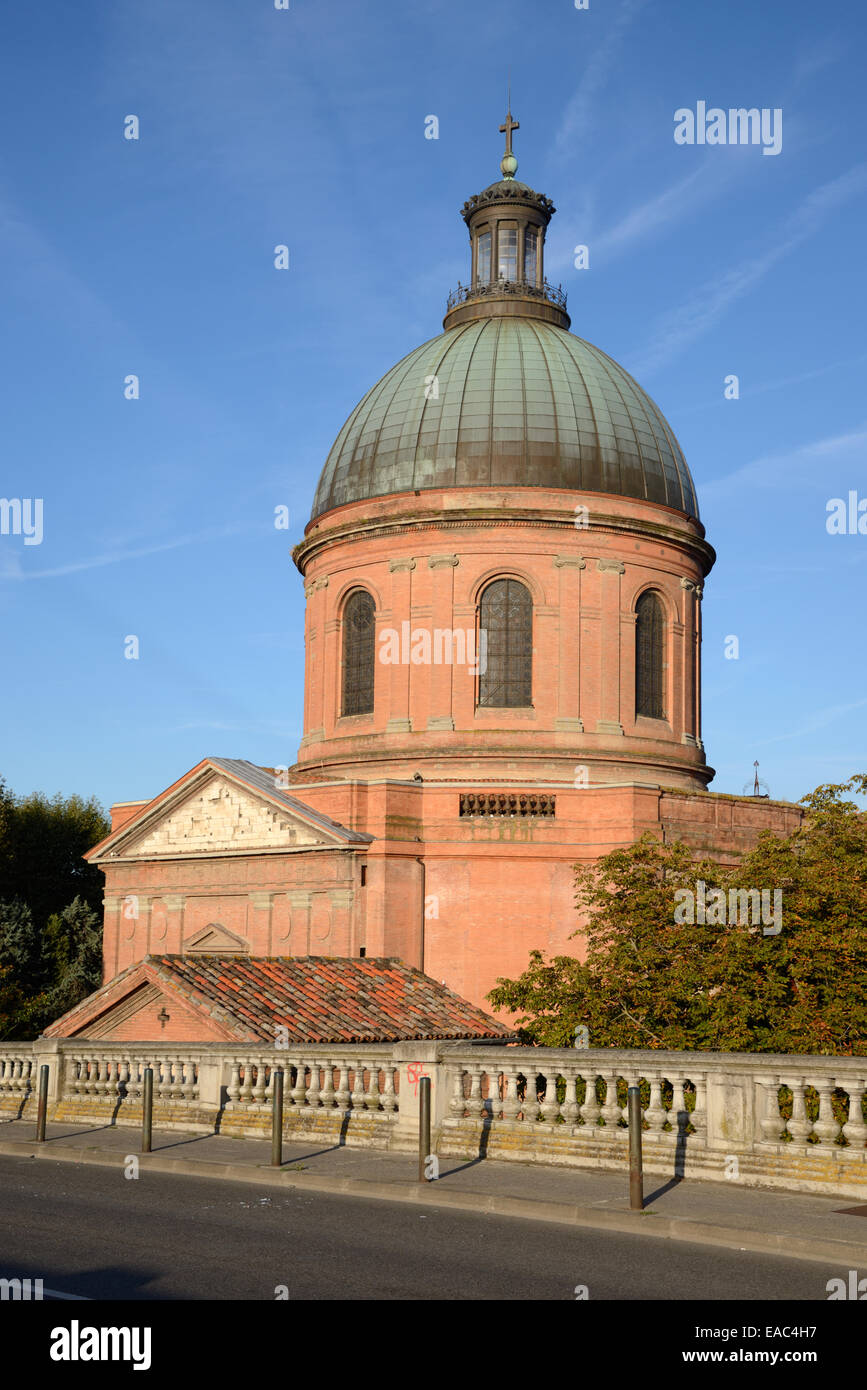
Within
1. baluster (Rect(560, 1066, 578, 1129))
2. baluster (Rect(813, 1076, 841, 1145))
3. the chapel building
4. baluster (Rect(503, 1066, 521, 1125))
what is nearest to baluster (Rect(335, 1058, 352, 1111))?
baluster (Rect(503, 1066, 521, 1125))

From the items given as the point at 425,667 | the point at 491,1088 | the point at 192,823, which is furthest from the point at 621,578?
the point at 491,1088

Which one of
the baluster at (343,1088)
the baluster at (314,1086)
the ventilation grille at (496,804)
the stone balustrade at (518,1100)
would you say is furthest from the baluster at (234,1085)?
the ventilation grille at (496,804)

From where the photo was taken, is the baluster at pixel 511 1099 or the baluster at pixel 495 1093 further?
the baluster at pixel 495 1093

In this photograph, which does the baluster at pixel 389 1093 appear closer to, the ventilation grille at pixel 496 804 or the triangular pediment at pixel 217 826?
the triangular pediment at pixel 217 826

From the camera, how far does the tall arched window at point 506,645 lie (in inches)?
1497

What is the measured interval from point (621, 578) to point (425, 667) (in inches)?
223

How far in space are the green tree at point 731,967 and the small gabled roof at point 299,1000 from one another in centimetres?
148

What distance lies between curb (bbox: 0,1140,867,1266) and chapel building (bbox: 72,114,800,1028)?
57.2ft

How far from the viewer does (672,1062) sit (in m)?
13.9

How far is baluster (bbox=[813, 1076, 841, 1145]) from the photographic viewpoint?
41.5 feet

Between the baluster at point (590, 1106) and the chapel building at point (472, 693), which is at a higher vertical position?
the chapel building at point (472, 693)

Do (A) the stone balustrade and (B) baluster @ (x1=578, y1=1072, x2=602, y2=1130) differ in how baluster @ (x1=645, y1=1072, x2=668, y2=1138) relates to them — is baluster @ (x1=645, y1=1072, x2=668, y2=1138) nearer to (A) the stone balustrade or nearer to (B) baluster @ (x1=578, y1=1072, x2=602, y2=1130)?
(A) the stone balustrade

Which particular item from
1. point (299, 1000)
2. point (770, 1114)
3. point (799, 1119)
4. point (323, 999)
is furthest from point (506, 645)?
point (799, 1119)

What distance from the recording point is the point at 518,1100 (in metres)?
15.6
